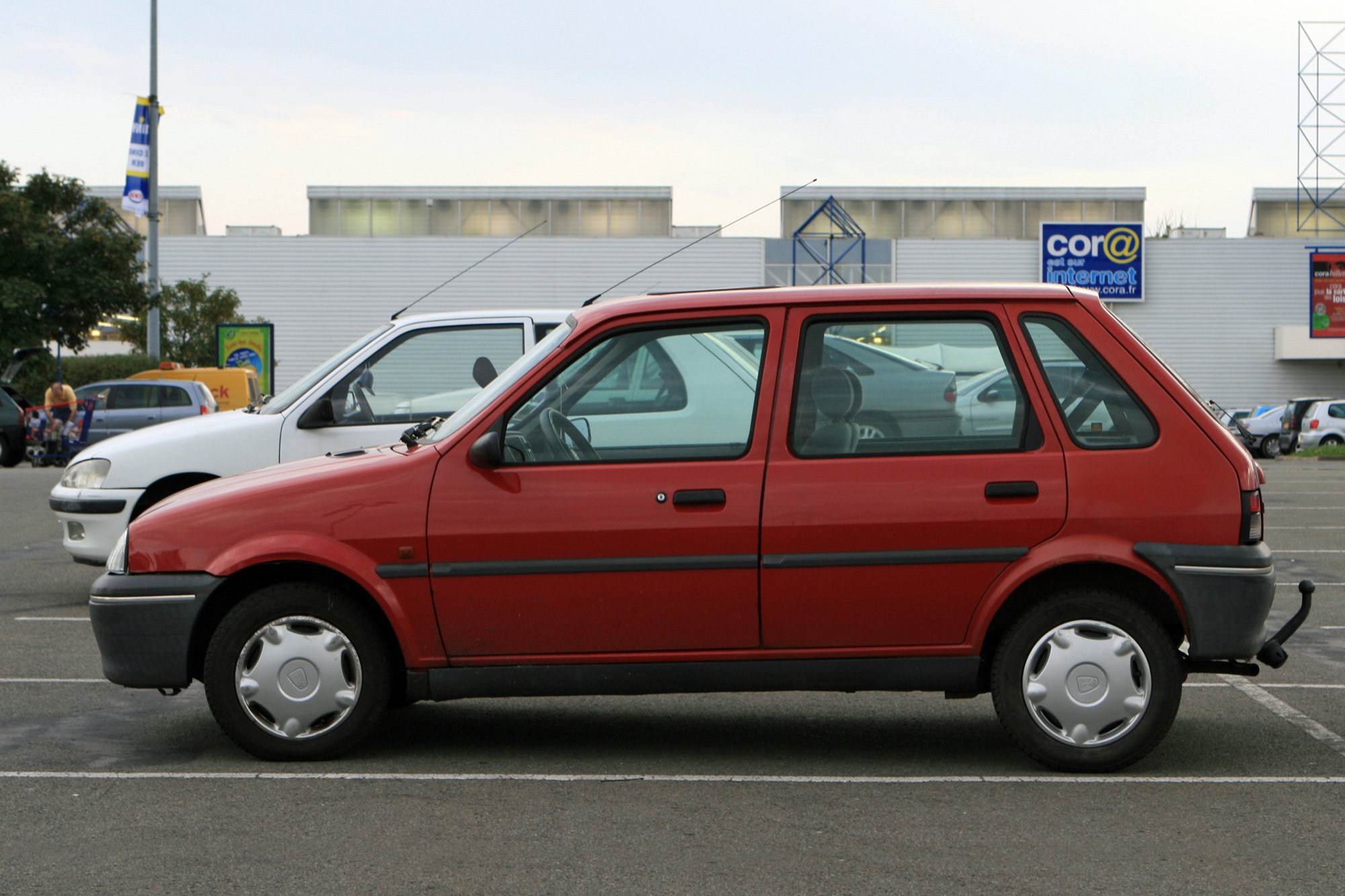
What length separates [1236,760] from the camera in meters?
5.33

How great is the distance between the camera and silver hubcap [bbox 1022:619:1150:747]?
16.5 ft

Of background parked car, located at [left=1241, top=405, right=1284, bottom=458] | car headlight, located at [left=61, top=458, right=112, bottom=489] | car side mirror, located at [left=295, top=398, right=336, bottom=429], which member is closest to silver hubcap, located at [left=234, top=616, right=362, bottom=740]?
car side mirror, located at [left=295, top=398, right=336, bottom=429]

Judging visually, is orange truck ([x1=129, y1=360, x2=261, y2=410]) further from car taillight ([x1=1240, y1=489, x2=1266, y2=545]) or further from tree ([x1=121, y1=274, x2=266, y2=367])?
car taillight ([x1=1240, y1=489, x2=1266, y2=545])

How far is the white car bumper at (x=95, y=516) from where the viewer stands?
8.71 meters

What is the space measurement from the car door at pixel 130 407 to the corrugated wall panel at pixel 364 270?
28.6m

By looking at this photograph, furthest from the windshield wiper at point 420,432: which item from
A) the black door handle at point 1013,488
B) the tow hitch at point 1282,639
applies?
the tow hitch at point 1282,639

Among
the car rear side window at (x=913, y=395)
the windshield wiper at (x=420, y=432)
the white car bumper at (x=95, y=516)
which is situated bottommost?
the white car bumper at (x=95, y=516)

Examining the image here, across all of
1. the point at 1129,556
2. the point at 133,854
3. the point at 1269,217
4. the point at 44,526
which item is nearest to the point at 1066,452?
the point at 1129,556

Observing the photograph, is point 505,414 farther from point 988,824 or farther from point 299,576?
point 988,824

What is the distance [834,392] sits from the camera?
16.9 ft

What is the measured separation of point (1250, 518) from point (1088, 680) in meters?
0.78

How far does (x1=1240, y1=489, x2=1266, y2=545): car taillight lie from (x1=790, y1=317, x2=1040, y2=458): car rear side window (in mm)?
779

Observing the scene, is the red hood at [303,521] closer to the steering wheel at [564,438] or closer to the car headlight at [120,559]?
the car headlight at [120,559]

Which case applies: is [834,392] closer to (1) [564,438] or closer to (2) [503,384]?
(1) [564,438]
